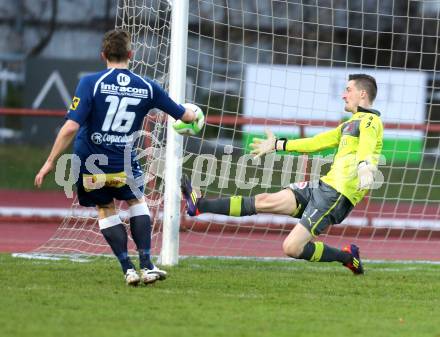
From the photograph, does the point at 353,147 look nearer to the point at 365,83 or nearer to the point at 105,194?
the point at 365,83

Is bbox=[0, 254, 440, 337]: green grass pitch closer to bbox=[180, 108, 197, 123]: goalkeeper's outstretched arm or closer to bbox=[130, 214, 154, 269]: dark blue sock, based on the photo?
bbox=[130, 214, 154, 269]: dark blue sock

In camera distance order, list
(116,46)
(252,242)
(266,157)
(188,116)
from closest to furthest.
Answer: (116,46) < (188,116) < (266,157) < (252,242)

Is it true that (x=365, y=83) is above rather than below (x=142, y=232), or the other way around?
above

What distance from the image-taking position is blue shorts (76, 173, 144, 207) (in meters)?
7.71

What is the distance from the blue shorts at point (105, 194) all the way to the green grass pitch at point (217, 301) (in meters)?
0.62

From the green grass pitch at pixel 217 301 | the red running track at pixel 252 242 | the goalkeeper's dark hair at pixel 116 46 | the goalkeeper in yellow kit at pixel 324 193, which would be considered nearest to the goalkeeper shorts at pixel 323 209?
the goalkeeper in yellow kit at pixel 324 193

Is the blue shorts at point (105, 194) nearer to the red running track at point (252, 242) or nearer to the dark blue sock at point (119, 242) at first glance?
the dark blue sock at point (119, 242)

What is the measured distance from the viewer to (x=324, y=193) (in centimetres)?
857

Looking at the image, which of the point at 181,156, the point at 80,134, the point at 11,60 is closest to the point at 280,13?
the point at 11,60

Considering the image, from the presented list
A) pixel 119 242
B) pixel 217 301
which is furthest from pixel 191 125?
pixel 217 301

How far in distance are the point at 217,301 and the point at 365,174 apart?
5.49 ft

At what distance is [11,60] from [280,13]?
7.92 meters

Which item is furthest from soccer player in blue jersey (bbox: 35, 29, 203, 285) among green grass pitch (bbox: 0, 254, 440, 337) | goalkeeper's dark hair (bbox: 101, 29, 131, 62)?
green grass pitch (bbox: 0, 254, 440, 337)

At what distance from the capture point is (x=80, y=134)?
25.0ft
